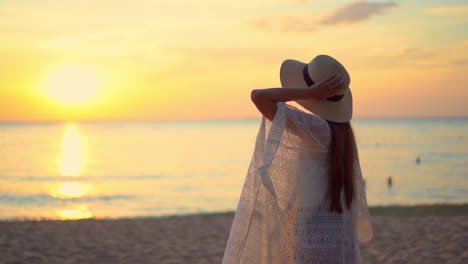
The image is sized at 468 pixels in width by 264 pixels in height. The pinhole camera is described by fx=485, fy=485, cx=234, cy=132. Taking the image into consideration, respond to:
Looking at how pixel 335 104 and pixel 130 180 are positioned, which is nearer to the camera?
pixel 335 104

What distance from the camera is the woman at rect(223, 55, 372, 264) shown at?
2.28 meters

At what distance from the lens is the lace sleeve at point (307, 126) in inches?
88.7

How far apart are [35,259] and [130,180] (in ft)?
79.8

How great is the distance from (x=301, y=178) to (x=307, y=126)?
26 centimetres

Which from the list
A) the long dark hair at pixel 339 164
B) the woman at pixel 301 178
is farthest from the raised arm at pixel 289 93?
the long dark hair at pixel 339 164

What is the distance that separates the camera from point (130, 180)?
3116cm

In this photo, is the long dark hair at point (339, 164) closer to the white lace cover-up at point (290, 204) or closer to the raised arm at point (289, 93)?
→ the white lace cover-up at point (290, 204)

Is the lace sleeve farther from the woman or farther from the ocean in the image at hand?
the ocean

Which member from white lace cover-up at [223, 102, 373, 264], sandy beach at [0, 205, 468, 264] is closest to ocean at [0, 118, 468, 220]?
sandy beach at [0, 205, 468, 264]

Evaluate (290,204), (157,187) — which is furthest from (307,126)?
(157,187)

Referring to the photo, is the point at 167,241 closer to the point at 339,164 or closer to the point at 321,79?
the point at 339,164

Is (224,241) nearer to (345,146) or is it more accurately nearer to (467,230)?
(467,230)

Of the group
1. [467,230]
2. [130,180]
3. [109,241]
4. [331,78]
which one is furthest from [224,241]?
[130,180]

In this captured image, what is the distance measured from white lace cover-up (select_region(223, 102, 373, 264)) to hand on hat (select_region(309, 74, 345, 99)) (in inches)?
4.9
